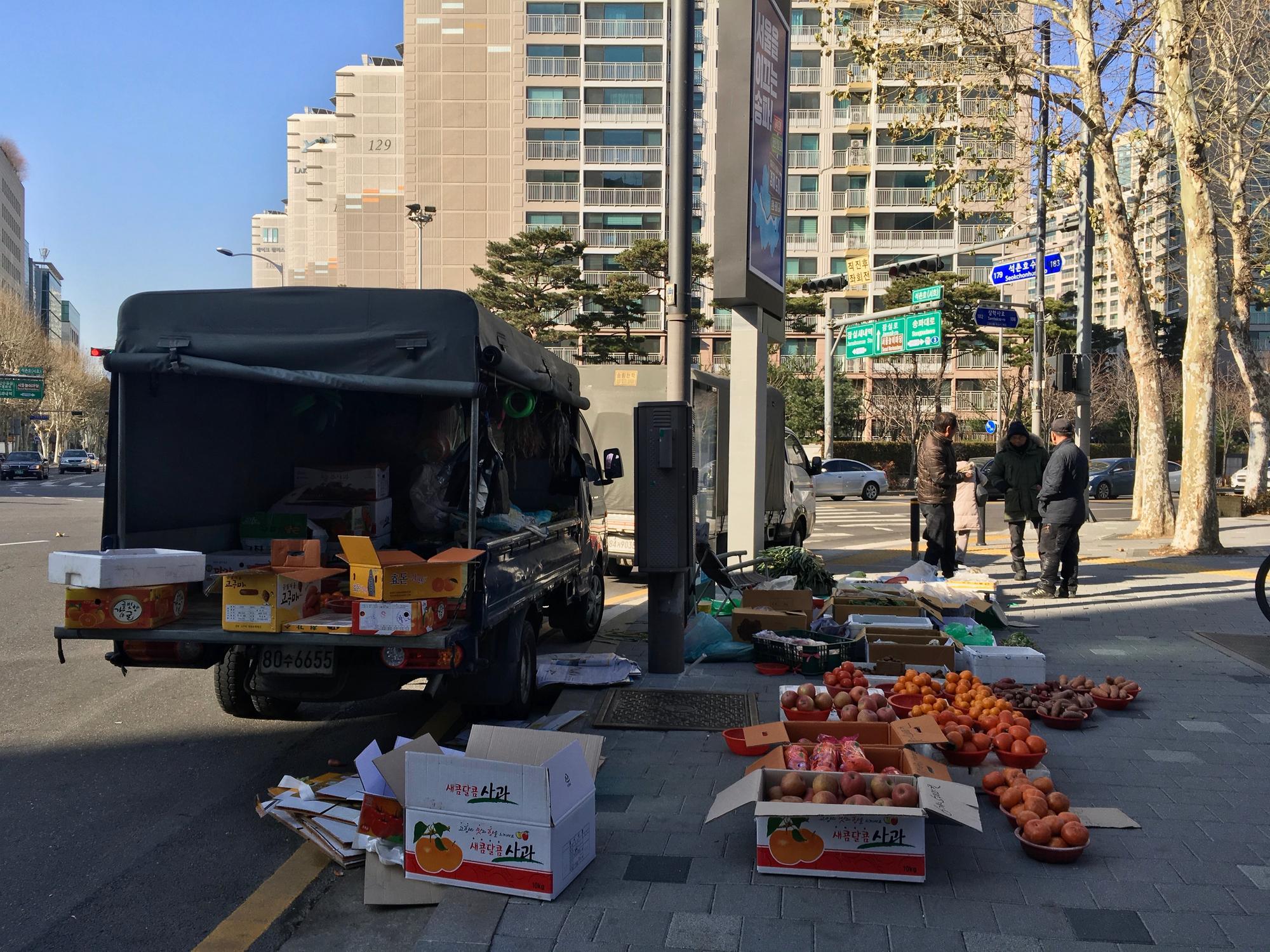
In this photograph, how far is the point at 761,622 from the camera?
831 cm

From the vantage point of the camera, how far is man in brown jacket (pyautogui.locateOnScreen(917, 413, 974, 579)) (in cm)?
1212

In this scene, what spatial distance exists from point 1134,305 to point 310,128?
124 m

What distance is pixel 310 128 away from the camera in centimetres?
12650

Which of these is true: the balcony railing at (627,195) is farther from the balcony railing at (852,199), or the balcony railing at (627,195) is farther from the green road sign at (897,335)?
the green road sign at (897,335)

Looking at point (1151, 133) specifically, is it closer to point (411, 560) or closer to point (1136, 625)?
point (1136, 625)

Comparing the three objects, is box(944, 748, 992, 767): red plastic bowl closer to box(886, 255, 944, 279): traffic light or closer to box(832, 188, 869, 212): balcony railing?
box(886, 255, 944, 279): traffic light

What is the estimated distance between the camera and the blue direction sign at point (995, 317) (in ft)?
79.3

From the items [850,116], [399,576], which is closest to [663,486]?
[399,576]

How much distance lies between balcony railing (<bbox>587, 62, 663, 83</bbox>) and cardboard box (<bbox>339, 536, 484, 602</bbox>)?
2374 inches

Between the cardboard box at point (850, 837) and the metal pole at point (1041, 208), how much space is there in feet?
50.6

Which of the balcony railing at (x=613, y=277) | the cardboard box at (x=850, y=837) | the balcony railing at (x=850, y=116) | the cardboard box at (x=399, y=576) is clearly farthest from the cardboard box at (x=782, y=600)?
the balcony railing at (x=850, y=116)

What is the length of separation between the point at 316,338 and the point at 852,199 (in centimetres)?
5930

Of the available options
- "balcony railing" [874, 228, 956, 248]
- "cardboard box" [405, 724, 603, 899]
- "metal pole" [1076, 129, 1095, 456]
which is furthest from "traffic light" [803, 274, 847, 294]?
"balcony railing" [874, 228, 956, 248]

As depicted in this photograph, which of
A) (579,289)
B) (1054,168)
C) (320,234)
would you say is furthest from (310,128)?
(1054,168)
